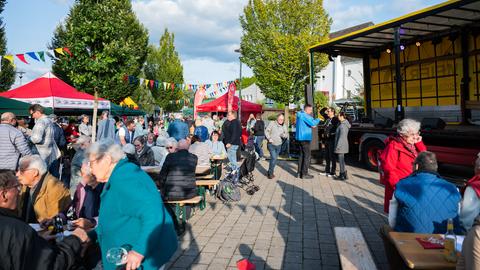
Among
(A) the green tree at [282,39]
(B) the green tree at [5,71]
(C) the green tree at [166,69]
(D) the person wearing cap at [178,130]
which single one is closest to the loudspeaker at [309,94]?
(D) the person wearing cap at [178,130]

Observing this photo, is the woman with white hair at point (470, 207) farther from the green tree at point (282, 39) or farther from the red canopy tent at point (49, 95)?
the green tree at point (282, 39)

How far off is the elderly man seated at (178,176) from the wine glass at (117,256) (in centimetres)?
298

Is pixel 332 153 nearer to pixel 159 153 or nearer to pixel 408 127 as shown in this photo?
pixel 159 153

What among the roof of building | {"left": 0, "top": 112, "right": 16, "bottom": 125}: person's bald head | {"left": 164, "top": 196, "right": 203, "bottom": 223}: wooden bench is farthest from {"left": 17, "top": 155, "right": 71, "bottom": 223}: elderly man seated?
the roof of building

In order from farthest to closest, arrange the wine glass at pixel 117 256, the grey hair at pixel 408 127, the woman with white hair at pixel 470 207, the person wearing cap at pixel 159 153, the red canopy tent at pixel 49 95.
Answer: the red canopy tent at pixel 49 95 < the person wearing cap at pixel 159 153 < the grey hair at pixel 408 127 < the woman with white hair at pixel 470 207 < the wine glass at pixel 117 256

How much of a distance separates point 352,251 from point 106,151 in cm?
224

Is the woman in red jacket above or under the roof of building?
under

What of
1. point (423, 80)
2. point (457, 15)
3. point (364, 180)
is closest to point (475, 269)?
point (364, 180)

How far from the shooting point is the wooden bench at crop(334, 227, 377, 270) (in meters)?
2.92

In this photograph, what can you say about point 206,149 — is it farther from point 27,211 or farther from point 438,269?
point 438,269

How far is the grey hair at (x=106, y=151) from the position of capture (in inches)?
94.3

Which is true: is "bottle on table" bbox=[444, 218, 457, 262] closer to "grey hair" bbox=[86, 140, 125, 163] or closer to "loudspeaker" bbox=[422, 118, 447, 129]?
"grey hair" bbox=[86, 140, 125, 163]

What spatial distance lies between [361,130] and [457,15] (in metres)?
3.53

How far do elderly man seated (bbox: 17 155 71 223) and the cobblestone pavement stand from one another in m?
1.40
